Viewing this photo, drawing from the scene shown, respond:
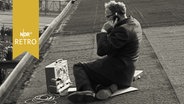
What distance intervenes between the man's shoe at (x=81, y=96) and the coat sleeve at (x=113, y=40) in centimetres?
60

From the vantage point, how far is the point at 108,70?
5.75 metres

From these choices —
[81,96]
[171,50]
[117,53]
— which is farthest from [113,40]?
[171,50]

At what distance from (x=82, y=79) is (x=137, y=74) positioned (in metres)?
1.30

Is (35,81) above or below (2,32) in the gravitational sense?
above

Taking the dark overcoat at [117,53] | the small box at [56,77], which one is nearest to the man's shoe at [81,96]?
the dark overcoat at [117,53]

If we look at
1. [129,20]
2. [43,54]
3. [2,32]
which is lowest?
[2,32]

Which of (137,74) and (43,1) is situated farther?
(43,1)

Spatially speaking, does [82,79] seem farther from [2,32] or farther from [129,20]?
[2,32]

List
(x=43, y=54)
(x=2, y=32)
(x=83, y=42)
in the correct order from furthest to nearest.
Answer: (x=2, y=32) → (x=83, y=42) → (x=43, y=54)

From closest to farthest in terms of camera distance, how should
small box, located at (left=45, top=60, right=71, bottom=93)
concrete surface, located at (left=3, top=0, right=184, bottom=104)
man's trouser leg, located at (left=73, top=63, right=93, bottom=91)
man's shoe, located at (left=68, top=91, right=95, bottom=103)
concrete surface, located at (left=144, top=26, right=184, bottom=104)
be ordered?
man's shoe, located at (left=68, top=91, right=95, bottom=103), man's trouser leg, located at (left=73, top=63, right=93, bottom=91), concrete surface, located at (left=3, top=0, right=184, bottom=104), small box, located at (left=45, top=60, right=71, bottom=93), concrete surface, located at (left=144, top=26, right=184, bottom=104)

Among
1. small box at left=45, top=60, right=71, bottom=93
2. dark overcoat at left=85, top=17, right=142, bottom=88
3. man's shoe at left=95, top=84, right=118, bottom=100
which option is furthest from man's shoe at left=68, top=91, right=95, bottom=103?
small box at left=45, top=60, right=71, bottom=93

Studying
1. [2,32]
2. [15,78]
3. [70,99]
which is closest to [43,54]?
[15,78]

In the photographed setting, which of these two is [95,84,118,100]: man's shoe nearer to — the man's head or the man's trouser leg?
the man's trouser leg

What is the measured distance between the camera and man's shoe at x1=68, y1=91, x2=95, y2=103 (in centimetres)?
548
